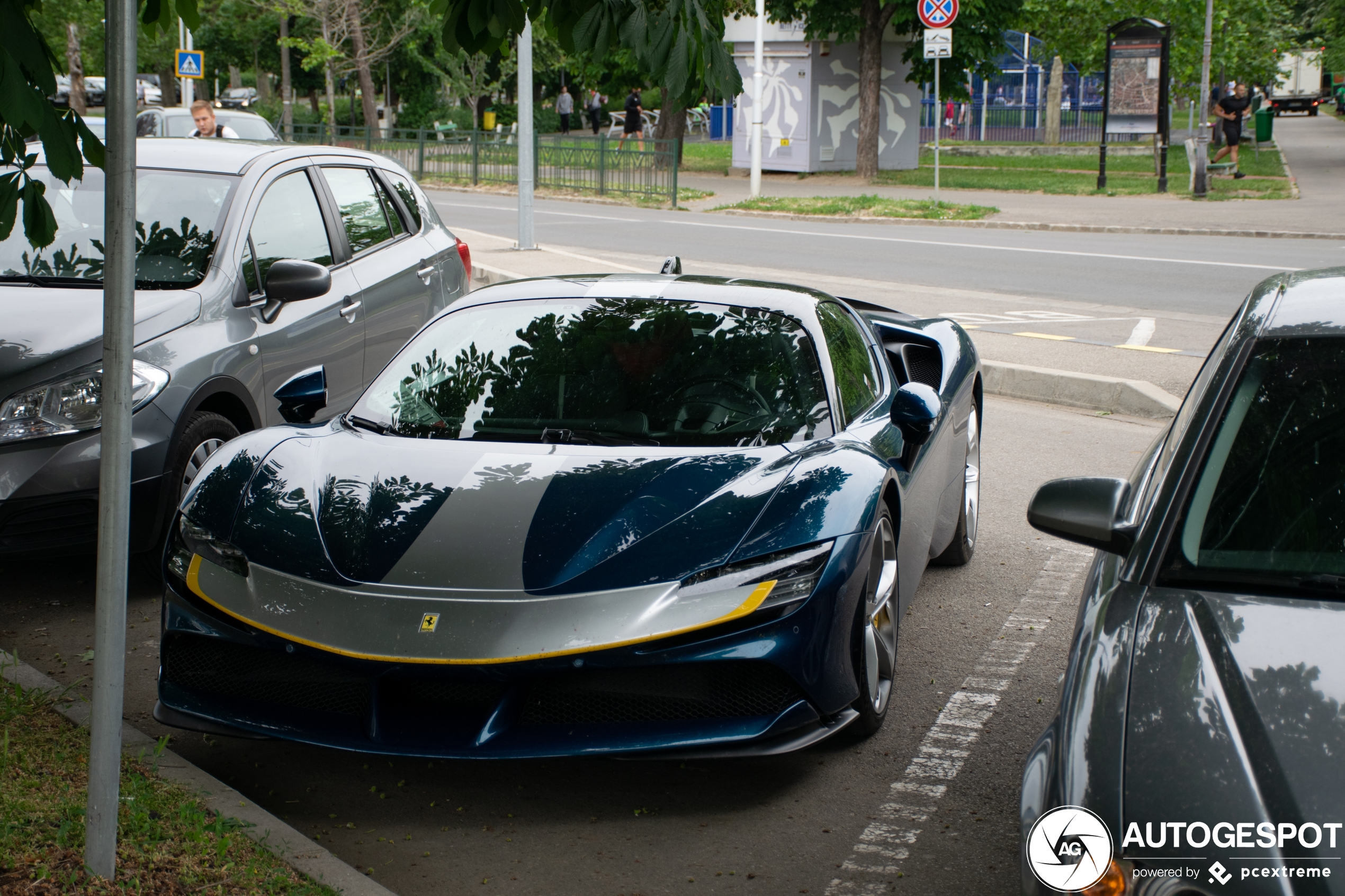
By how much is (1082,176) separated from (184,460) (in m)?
29.1

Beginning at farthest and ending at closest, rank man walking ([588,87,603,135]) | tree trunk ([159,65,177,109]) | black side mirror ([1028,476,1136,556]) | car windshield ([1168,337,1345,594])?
tree trunk ([159,65,177,109]), man walking ([588,87,603,135]), black side mirror ([1028,476,1136,556]), car windshield ([1168,337,1345,594])

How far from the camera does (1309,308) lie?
10.3 ft

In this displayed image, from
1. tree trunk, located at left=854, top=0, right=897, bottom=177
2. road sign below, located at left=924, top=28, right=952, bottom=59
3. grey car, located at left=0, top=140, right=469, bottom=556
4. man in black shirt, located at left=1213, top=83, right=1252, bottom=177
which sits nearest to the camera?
grey car, located at left=0, top=140, right=469, bottom=556

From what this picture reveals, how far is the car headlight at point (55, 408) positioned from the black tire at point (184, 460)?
0.30 m

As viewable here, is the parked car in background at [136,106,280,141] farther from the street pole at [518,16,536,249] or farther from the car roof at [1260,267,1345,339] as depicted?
the car roof at [1260,267,1345,339]

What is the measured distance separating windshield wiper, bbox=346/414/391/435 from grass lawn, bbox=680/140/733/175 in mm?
31964

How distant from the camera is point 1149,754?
84.9 inches

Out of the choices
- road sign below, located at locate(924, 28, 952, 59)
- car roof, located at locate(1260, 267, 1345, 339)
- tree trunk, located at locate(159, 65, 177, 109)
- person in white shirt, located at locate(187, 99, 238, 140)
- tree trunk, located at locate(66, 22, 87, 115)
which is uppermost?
tree trunk, located at locate(159, 65, 177, 109)

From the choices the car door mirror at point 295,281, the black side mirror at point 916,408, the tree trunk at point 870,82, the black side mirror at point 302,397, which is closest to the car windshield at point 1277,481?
the black side mirror at point 916,408

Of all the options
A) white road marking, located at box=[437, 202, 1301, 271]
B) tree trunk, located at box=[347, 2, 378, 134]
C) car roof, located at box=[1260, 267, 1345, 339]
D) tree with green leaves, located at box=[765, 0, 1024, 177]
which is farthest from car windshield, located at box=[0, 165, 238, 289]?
tree trunk, located at box=[347, 2, 378, 134]

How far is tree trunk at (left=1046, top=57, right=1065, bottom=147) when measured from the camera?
48.3 m

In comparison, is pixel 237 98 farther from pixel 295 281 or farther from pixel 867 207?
pixel 295 281

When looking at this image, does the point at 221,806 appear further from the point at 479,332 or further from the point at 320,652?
the point at 479,332

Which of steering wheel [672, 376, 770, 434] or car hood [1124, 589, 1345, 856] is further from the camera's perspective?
steering wheel [672, 376, 770, 434]
